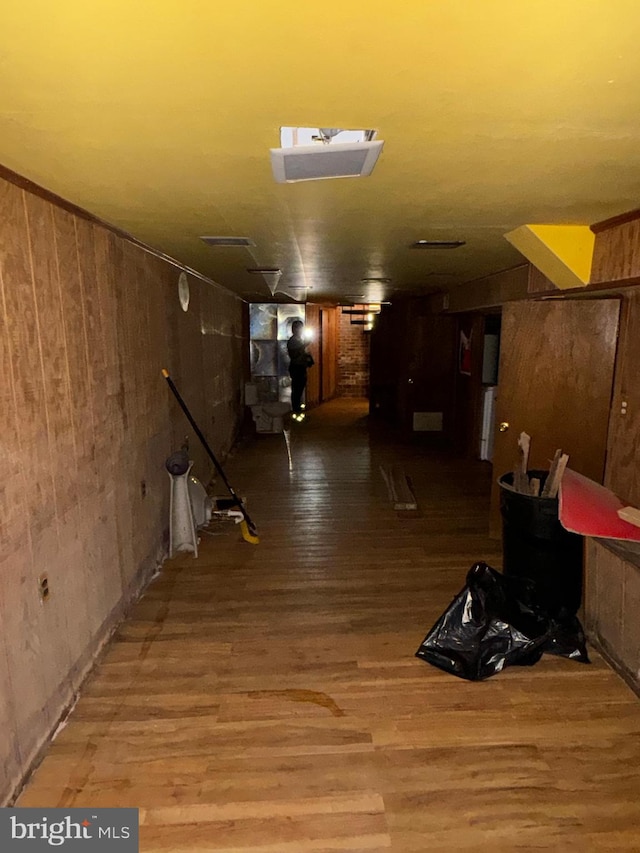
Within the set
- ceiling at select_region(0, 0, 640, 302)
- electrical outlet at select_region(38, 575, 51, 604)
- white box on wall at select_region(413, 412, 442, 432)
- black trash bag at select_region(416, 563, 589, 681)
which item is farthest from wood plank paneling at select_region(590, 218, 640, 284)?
white box on wall at select_region(413, 412, 442, 432)

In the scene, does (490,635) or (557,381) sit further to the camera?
(557,381)

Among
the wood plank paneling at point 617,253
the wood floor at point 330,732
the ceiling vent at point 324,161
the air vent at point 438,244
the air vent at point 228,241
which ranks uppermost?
the air vent at point 228,241

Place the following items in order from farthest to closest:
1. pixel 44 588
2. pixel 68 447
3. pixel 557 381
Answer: pixel 557 381, pixel 68 447, pixel 44 588

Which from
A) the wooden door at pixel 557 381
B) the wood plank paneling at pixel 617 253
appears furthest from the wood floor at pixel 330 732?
the wood plank paneling at pixel 617 253

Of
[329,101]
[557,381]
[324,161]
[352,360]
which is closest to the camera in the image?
[329,101]

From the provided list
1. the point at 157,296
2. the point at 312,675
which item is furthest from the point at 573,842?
the point at 157,296

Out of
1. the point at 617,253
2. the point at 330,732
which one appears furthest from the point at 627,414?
the point at 330,732

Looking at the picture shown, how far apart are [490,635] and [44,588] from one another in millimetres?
2017

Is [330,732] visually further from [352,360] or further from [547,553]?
[352,360]

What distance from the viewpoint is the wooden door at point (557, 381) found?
130 inches

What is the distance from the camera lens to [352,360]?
12422mm

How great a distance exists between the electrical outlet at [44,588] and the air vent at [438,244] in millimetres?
2501

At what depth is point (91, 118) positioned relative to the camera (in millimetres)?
1270

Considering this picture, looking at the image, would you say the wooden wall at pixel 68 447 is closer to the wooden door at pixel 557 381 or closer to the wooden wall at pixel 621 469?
the wooden wall at pixel 621 469
